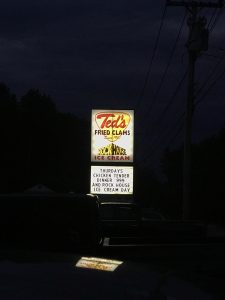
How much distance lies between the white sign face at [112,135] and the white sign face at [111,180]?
0.77 metres

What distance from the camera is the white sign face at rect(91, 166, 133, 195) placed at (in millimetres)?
34781

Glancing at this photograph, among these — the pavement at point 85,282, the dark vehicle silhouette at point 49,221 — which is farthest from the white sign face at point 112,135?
the pavement at point 85,282

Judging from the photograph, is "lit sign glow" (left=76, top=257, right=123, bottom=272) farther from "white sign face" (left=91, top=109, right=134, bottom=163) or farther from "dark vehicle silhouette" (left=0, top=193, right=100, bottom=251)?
"white sign face" (left=91, top=109, right=134, bottom=163)

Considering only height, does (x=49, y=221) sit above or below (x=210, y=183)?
below

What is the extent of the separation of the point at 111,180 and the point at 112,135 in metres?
2.48

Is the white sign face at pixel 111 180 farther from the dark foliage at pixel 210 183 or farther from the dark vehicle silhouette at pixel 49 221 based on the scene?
the dark foliage at pixel 210 183

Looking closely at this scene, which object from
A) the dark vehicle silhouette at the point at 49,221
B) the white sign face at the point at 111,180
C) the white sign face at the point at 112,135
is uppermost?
the white sign face at the point at 112,135

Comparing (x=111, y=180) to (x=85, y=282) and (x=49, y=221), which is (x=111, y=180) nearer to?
(x=49, y=221)

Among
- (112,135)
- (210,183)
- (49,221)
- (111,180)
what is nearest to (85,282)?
(49,221)

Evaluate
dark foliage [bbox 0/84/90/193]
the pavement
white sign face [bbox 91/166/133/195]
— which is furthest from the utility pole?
dark foliage [bbox 0/84/90/193]

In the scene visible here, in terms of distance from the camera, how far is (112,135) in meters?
36.8

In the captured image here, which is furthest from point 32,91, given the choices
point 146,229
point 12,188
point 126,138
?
point 146,229

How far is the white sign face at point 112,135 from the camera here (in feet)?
119

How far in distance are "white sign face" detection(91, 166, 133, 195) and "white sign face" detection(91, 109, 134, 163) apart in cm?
77
